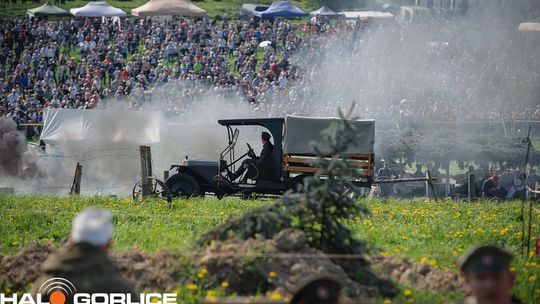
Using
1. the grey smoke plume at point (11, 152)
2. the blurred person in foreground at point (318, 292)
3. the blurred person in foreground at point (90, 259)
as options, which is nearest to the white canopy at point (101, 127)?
the grey smoke plume at point (11, 152)

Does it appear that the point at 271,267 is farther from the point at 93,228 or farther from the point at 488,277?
the point at 93,228

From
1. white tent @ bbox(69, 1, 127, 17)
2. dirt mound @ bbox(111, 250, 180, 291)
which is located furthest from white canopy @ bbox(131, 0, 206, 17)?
dirt mound @ bbox(111, 250, 180, 291)

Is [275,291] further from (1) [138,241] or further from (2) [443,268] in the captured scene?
(1) [138,241]

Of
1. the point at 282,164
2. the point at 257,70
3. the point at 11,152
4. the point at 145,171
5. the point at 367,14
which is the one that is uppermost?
the point at 367,14

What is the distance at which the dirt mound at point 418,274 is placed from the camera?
386 inches

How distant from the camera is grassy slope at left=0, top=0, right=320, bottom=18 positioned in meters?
47.5

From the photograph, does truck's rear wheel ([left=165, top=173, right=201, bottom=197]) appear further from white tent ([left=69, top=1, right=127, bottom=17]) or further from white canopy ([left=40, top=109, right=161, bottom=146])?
white tent ([left=69, top=1, right=127, bottom=17])

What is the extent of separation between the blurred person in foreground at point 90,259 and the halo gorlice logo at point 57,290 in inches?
6.5

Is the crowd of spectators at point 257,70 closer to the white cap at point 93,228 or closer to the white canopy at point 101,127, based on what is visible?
the white canopy at point 101,127

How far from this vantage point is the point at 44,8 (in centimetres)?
4309

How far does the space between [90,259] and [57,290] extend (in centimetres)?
104

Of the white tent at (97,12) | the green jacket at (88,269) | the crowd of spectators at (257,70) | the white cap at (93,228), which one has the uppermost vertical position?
the white tent at (97,12)

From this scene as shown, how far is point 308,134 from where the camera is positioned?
20812 millimetres

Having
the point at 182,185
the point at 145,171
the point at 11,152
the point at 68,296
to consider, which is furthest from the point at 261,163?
the point at 68,296
